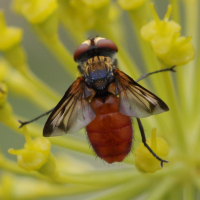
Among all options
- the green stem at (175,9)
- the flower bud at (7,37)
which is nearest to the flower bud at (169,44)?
the green stem at (175,9)

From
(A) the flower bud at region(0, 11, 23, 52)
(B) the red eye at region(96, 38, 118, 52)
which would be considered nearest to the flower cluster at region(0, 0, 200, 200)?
(A) the flower bud at region(0, 11, 23, 52)

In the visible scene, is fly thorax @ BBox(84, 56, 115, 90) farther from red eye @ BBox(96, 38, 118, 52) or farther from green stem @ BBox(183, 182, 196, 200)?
green stem @ BBox(183, 182, 196, 200)

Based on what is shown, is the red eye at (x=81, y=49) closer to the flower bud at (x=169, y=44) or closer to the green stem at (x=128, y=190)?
the flower bud at (x=169, y=44)

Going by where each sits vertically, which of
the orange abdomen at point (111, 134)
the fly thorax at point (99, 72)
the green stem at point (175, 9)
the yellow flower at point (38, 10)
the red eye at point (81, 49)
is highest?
the yellow flower at point (38, 10)

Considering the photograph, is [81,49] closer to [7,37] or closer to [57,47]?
[57,47]

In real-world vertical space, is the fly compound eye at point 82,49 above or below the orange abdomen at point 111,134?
above

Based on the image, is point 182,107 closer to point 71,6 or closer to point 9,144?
point 71,6
